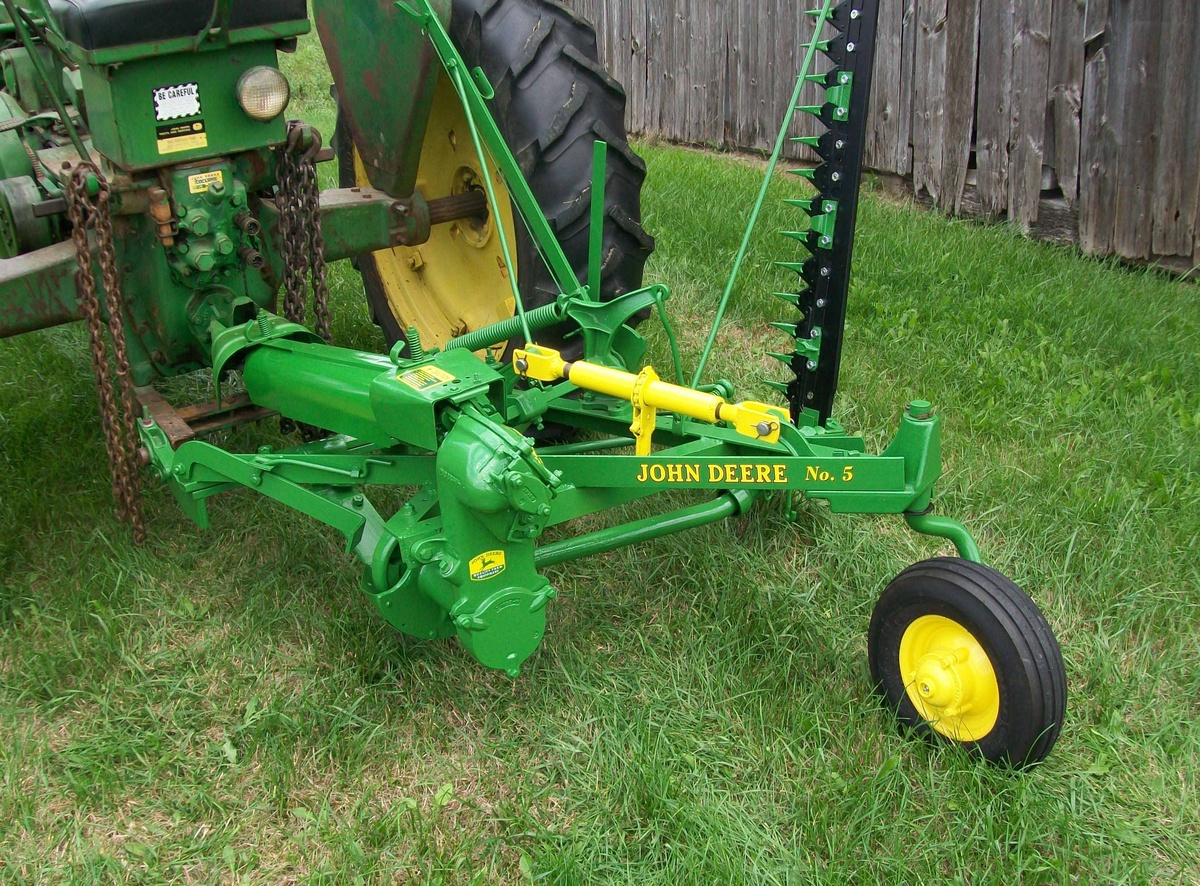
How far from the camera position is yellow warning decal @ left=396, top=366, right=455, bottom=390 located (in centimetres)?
266

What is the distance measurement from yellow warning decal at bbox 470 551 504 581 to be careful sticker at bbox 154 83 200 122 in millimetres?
1465

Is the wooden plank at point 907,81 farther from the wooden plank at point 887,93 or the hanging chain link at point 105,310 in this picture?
the hanging chain link at point 105,310

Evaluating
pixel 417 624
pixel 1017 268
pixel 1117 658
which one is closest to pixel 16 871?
pixel 417 624

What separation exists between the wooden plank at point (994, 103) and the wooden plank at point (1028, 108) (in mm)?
37

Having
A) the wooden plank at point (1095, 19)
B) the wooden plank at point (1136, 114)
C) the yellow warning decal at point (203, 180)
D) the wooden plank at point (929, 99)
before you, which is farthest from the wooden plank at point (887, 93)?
the yellow warning decal at point (203, 180)

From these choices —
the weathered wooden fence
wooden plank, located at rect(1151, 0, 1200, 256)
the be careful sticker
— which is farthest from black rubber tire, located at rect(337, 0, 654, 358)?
wooden plank, located at rect(1151, 0, 1200, 256)

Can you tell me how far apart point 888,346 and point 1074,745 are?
7.34ft

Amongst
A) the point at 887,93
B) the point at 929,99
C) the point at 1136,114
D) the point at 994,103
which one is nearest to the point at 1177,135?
the point at 1136,114

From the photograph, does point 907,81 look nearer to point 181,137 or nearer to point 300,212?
point 300,212

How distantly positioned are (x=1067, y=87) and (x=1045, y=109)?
17cm

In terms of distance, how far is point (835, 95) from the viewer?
317 centimetres

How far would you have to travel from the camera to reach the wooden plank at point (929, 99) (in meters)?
6.38

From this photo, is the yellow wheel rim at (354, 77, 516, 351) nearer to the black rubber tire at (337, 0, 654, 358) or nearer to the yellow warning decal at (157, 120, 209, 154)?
the black rubber tire at (337, 0, 654, 358)

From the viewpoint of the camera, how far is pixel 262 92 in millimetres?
3045
